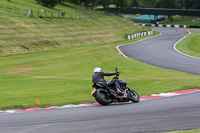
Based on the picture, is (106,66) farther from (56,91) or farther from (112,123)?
(112,123)

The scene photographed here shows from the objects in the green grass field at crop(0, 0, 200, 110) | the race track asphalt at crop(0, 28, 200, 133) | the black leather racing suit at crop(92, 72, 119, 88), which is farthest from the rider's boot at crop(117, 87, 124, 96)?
the green grass field at crop(0, 0, 200, 110)

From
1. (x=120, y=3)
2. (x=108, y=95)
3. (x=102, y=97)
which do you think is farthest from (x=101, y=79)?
(x=120, y=3)

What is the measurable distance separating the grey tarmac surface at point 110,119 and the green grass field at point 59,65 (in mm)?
2489

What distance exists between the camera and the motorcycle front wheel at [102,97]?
13.7 metres

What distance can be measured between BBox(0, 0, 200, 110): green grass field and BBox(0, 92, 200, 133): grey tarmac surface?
249 cm

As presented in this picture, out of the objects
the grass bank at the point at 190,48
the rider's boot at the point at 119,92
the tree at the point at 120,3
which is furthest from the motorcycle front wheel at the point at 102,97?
the tree at the point at 120,3

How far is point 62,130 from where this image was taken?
367 inches

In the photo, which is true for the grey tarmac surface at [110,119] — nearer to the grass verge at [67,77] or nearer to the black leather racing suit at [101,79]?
the black leather racing suit at [101,79]

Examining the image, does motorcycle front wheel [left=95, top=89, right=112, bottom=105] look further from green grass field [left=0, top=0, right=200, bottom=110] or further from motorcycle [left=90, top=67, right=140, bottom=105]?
green grass field [left=0, top=0, right=200, bottom=110]

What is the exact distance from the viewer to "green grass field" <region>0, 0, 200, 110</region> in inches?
694

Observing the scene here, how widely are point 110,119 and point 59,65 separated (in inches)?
886

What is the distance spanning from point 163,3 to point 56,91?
4804 inches

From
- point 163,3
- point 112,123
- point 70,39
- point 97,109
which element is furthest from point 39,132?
point 163,3

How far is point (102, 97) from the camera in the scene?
1380 cm
